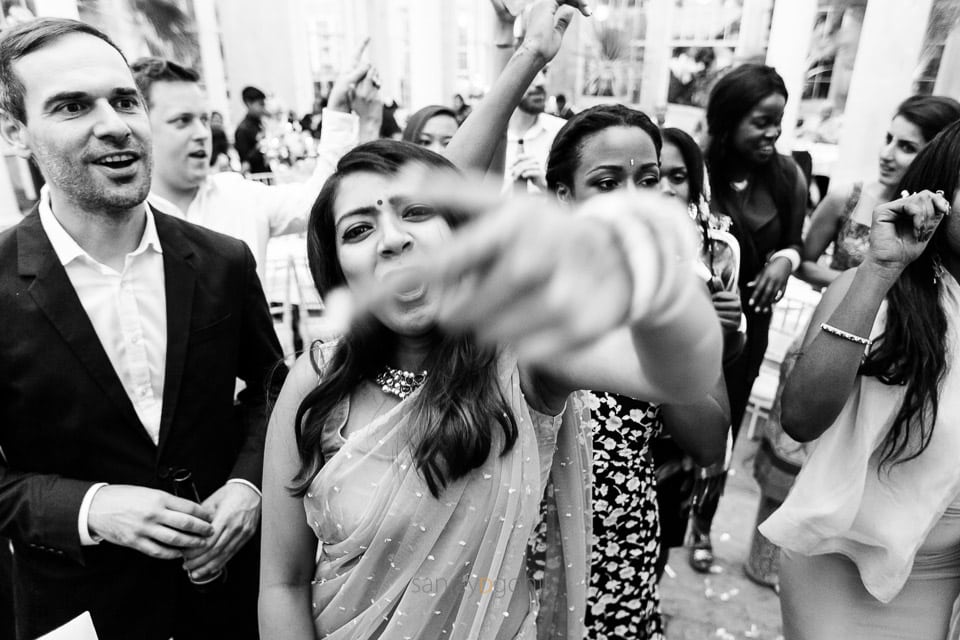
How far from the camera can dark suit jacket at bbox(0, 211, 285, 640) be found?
1176 mm

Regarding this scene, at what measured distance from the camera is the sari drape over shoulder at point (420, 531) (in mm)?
1007

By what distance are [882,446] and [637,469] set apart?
0.53 meters

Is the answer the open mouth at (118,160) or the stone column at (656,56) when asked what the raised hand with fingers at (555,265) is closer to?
the open mouth at (118,160)

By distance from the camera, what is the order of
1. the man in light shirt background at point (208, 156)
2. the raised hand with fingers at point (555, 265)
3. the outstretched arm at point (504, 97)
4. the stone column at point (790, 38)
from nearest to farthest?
the raised hand with fingers at point (555, 265), the outstretched arm at point (504, 97), the man in light shirt background at point (208, 156), the stone column at point (790, 38)

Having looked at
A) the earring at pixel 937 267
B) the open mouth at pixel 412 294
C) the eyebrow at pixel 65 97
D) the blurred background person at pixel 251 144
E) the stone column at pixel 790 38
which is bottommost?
the blurred background person at pixel 251 144

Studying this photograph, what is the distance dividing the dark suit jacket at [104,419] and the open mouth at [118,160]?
0.14 meters

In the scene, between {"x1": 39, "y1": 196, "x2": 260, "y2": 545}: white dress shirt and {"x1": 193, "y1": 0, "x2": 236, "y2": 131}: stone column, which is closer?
{"x1": 39, "y1": 196, "x2": 260, "y2": 545}: white dress shirt

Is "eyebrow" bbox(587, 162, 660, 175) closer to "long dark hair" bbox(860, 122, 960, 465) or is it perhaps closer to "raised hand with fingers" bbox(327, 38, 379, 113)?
"long dark hair" bbox(860, 122, 960, 465)

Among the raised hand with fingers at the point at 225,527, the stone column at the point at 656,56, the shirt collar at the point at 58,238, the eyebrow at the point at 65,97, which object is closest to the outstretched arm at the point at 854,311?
the raised hand with fingers at the point at 225,527

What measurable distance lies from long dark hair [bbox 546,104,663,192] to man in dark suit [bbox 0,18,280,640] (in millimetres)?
882

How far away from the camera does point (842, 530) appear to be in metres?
1.29

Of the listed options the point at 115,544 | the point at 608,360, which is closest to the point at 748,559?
the point at 608,360

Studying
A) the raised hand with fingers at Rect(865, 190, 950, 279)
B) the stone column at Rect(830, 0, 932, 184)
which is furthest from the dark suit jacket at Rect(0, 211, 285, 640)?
the stone column at Rect(830, 0, 932, 184)

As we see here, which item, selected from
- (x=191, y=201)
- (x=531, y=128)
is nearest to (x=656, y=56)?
(x=531, y=128)
